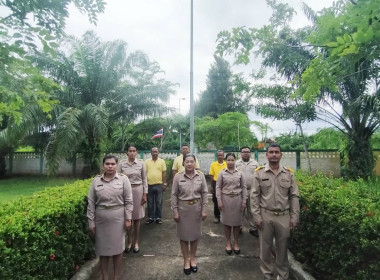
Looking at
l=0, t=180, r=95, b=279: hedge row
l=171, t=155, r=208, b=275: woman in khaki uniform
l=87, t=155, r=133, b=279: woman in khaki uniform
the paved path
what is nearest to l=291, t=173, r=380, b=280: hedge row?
the paved path

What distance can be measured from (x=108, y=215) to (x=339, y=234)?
8.39 feet

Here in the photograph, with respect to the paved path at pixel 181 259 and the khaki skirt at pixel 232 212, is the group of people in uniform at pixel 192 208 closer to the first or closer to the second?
the paved path at pixel 181 259

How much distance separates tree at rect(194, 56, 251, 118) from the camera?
1390 inches

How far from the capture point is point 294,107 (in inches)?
412

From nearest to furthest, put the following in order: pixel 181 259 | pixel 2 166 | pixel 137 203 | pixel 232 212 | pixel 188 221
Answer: pixel 188 221, pixel 181 259, pixel 232 212, pixel 137 203, pixel 2 166

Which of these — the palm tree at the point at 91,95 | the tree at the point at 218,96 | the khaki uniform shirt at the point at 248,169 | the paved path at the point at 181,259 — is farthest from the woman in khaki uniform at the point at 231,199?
the tree at the point at 218,96

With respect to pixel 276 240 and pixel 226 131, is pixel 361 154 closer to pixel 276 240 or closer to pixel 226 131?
pixel 276 240

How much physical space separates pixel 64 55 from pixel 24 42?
9471 mm

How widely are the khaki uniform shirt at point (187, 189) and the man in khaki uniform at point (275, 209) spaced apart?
0.79 metres

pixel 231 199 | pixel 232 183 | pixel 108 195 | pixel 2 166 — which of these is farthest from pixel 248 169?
pixel 2 166

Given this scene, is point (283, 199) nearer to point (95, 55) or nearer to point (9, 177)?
point (95, 55)

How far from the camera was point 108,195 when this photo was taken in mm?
3115

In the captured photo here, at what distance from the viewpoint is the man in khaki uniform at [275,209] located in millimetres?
3111

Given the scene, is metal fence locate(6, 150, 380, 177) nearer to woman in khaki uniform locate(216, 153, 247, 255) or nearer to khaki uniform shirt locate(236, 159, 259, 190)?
khaki uniform shirt locate(236, 159, 259, 190)
